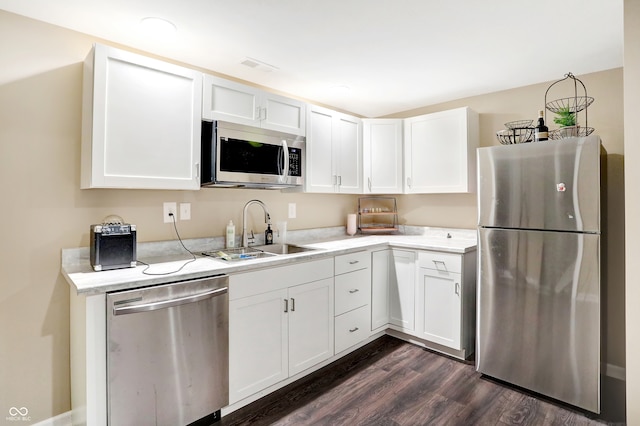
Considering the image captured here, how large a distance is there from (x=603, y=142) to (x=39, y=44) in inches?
151

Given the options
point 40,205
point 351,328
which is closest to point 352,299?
point 351,328

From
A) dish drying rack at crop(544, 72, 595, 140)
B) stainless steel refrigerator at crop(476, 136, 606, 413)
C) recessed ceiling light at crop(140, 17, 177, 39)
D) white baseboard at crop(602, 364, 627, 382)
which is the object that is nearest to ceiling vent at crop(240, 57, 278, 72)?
recessed ceiling light at crop(140, 17, 177, 39)

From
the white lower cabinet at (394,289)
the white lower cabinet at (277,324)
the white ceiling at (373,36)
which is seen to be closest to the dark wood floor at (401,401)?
the white lower cabinet at (277,324)

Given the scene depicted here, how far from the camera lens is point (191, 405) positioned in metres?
1.78

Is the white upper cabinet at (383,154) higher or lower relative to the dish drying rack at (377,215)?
higher

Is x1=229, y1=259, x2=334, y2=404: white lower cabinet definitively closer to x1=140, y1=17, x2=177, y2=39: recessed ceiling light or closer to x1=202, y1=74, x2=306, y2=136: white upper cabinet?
x1=202, y1=74, x2=306, y2=136: white upper cabinet

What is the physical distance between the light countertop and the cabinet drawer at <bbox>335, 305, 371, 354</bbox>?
541mm

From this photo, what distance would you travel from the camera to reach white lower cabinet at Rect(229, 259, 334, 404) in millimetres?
1977

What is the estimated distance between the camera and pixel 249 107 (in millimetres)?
2410

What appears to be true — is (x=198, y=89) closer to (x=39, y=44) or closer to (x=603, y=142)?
(x=39, y=44)

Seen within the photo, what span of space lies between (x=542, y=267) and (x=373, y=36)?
1.85m

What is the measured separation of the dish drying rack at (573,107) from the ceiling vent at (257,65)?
2.08 meters

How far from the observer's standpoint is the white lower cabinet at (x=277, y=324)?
1.98 meters

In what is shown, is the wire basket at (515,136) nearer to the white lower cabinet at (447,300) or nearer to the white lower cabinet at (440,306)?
the white lower cabinet at (447,300)
